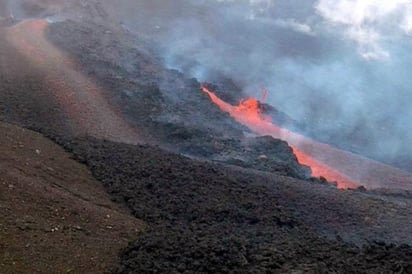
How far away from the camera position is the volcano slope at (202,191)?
26.2 ft

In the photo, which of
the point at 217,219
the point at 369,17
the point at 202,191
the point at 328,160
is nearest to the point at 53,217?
the point at 217,219

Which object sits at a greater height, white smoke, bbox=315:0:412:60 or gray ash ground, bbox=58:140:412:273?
white smoke, bbox=315:0:412:60

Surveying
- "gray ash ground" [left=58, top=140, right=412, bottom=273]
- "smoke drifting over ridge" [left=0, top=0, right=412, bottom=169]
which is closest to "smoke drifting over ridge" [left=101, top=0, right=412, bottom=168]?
"smoke drifting over ridge" [left=0, top=0, right=412, bottom=169]

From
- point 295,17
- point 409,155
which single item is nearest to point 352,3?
point 295,17

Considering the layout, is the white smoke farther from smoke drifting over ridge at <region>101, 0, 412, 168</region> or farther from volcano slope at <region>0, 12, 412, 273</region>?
volcano slope at <region>0, 12, 412, 273</region>

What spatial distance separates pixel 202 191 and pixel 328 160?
25.0 feet

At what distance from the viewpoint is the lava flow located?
1597cm

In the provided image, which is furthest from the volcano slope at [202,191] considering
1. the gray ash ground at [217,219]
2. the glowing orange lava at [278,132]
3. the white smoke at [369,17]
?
the white smoke at [369,17]

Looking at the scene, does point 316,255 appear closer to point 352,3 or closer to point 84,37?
point 84,37

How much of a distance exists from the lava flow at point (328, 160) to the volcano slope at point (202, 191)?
105 cm

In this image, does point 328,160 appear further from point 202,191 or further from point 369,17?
point 369,17

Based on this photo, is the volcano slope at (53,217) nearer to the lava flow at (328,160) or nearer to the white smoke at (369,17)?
the lava flow at (328,160)

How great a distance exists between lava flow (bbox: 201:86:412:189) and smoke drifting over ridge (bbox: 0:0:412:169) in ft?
6.86

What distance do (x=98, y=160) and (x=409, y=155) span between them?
13.0m
